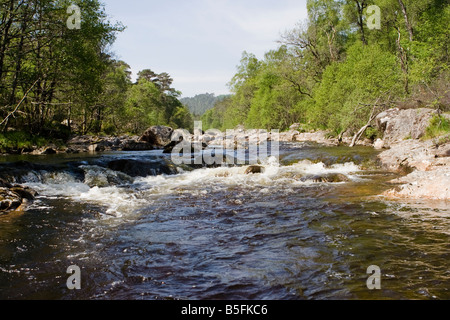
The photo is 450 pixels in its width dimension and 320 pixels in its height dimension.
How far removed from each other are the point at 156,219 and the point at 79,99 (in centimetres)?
1579

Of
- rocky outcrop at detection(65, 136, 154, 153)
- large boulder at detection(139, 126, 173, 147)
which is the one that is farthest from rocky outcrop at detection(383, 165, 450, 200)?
large boulder at detection(139, 126, 173, 147)

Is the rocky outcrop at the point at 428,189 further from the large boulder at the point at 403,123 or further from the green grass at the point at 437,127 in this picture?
the large boulder at the point at 403,123

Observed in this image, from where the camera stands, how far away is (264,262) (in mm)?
4516

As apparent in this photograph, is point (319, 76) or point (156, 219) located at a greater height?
point (319, 76)

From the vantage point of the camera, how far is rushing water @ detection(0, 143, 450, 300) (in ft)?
12.2

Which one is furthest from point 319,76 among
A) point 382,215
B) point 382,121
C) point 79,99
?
point 382,215

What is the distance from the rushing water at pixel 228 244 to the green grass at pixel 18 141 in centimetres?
1257

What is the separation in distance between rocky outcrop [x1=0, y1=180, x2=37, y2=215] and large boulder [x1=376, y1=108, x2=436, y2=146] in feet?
61.9

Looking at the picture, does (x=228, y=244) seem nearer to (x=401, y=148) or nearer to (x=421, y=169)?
(x=421, y=169)

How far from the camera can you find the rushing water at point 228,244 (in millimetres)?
3730

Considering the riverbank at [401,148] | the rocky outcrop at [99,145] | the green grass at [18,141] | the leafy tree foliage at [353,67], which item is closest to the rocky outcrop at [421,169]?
the riverbank at [401,148]

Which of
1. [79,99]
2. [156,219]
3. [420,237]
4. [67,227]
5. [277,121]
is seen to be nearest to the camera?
[420,237]
